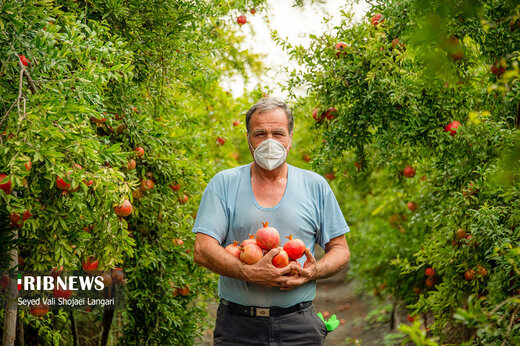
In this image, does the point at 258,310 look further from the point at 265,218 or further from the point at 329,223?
the point at 329,223

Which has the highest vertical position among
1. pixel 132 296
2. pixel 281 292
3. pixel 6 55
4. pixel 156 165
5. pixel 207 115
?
pixel 207 115

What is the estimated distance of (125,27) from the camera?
415 cm

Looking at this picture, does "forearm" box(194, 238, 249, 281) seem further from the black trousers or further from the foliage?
Answer: the foliage

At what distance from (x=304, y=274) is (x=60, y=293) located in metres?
1.87

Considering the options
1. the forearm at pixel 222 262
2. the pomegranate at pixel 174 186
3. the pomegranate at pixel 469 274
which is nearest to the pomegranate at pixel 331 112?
the pomegranate at pixel 174 186

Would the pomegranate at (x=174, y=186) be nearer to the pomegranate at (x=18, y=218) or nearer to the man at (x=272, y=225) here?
the pomegranate at (x=18, y=218)

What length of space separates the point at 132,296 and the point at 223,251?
2528mm

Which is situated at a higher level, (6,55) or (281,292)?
(6,55)

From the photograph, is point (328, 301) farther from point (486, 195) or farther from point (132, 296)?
point (486, 195)

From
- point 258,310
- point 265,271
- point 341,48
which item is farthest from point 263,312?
point 341,48

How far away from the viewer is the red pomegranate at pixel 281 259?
2529 mm

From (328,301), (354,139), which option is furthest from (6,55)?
(328,301)

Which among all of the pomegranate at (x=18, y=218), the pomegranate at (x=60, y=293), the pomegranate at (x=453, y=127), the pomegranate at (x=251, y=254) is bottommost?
the pomegranate at (x=251, y=254)

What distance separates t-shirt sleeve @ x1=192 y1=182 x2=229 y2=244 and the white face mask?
29 cm
